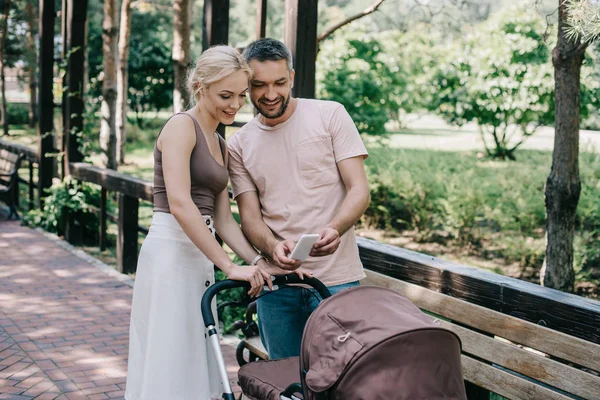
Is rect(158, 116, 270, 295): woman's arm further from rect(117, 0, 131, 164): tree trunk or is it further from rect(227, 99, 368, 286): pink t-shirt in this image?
rect(117, 0, 131, 164): tree trunk

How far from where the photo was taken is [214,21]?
6301mm

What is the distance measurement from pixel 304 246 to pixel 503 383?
1275mm

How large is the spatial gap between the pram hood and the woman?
551 mm

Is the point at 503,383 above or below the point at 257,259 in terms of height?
below

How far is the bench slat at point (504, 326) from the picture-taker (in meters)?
3.12

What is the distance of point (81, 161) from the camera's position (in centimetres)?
998

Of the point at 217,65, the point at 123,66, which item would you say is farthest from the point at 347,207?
the point at 123,66

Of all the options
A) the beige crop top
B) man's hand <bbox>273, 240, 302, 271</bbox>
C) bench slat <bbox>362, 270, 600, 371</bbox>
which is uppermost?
the beige crop top

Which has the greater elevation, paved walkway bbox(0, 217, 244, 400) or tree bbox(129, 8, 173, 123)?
tree bbox(129, 8, 173, 123)

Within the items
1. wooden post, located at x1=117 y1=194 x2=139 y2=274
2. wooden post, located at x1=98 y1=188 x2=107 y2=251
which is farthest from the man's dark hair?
wooden post, located at x1=98 y1=188 x2=107 y2=251

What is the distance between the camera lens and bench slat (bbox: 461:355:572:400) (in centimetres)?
329

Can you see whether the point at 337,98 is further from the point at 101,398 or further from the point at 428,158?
the point at 101,398

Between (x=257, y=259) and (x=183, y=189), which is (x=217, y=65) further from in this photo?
(x=257, y=259)

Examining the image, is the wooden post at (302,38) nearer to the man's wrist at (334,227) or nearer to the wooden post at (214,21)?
the wooden post at (214,21)
